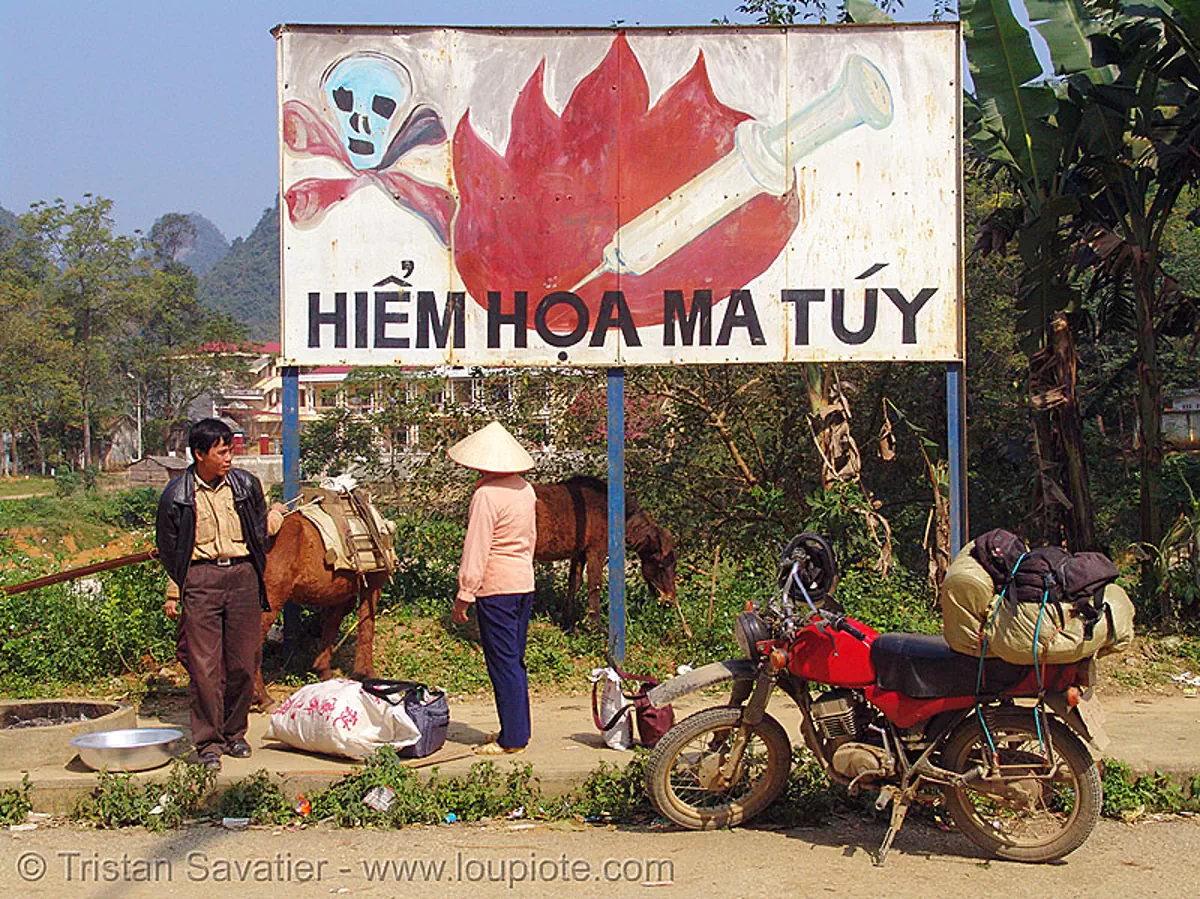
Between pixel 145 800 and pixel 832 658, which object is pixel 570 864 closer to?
pixel 832 658

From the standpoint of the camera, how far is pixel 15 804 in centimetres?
→ 655

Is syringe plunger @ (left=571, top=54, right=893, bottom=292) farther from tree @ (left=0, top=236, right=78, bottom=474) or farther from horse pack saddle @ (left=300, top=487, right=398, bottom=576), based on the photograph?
tree @ (left=0, top=236, right=78, bottom=474)

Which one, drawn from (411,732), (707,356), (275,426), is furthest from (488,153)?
(275,426)

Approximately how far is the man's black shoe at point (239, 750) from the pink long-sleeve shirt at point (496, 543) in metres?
1.50

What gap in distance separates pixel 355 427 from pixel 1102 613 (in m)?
8.95

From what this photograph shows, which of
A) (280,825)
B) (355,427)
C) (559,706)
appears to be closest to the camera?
→ (280,825)

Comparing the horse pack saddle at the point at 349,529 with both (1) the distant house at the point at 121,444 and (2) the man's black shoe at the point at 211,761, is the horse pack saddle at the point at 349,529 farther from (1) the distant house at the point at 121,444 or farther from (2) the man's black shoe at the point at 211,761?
(1) the distant house at the point at 121,444

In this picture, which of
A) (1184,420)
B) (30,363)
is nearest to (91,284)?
(30,363)

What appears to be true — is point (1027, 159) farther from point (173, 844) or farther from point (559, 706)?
point (173, 844)

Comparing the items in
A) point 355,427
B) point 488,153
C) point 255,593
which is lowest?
point 255,593

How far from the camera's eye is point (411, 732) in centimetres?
695

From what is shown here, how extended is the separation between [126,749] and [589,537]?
170 inches

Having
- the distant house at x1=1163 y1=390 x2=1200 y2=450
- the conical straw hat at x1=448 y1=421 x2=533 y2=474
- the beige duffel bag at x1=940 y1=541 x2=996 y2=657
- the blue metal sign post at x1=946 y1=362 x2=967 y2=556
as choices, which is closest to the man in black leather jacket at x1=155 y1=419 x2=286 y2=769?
the conical straw hat at x1=448 y1=421 x2=533 y2=474

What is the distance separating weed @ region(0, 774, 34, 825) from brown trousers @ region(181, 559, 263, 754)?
87 centimetres
